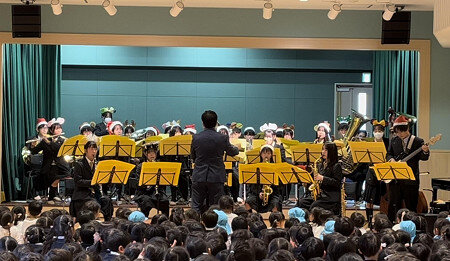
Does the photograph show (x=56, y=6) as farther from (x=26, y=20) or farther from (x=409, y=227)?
(x=409, y=227)

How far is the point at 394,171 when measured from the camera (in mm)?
10852

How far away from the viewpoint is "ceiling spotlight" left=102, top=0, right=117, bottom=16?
12.3m

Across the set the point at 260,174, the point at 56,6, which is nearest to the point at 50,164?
the point at 56,6

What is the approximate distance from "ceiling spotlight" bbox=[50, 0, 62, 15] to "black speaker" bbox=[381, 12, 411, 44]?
16.4 ft

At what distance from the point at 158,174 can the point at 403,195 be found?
3300 mm

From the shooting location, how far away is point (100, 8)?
13703 mm

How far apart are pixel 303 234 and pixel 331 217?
1649mm

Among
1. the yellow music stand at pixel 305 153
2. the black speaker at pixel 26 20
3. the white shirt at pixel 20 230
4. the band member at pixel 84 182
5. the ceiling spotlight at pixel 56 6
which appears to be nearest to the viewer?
the white shirt at pixel 20 230

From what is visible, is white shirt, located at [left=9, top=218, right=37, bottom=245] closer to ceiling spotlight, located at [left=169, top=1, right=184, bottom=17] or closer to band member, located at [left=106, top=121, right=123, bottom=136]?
ceiling spotlight, located at [left=169, top=1, right=184, bottom=17]

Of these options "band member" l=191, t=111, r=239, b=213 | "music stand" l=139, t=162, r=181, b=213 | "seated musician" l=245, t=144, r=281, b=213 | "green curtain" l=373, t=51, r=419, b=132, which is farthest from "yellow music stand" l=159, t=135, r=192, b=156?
"green curtain" l=373, t=51, r=419, b=132

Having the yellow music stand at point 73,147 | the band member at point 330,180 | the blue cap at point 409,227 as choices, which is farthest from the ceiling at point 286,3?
the blue cap at point 409,227

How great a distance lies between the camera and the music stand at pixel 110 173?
10704 mm

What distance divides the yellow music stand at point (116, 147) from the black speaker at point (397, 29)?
4.27m

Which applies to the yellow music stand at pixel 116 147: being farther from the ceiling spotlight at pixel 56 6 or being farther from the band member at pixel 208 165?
the band member at pixel 208 165
